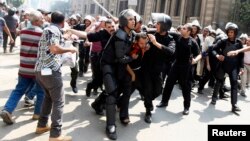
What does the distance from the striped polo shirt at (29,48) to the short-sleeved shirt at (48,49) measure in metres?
0.74

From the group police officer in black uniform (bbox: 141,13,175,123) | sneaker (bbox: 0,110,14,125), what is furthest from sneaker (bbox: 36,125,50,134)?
police officer in black uniform (bbox: 141,13,175,123)

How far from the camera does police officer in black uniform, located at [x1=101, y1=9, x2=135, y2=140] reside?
5.44m

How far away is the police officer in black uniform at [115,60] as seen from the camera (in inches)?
214

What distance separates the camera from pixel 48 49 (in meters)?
4.79

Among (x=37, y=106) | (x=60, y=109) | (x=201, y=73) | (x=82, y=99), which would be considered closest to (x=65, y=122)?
(x=37, y=106)

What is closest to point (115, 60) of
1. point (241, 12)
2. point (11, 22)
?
point (11, 22)

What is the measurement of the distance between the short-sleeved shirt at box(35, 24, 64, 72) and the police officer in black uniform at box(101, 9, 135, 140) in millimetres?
918

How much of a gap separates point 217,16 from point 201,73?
42.7 ft

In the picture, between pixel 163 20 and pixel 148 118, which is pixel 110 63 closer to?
pixel 163 20

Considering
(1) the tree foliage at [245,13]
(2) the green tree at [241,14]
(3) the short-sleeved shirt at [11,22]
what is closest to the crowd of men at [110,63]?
(3) the short-sleeved shirt at [11,22]

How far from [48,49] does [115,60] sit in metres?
1.20

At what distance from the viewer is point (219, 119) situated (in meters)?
7.38

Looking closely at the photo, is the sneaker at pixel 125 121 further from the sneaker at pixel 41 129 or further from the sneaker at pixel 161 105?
the sneaker at pixel 161 105

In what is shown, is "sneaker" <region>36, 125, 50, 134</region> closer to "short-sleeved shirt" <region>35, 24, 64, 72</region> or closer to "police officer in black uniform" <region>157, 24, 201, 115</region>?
"short-sleeved shirt" <region>35, 24, 64, 72</region>
